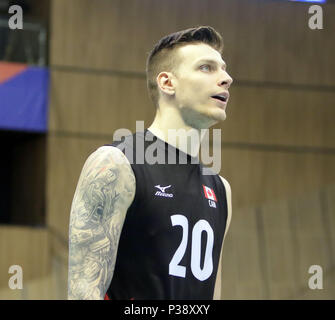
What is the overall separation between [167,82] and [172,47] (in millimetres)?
172

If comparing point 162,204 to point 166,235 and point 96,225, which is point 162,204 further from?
point 96,225

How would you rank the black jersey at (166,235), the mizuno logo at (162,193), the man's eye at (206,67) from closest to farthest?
the black jersey at (166,235), the mizuno logo at (162,193), the man's eye at (206,67)

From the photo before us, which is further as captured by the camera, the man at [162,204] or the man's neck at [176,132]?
the man's neck at [176,132]

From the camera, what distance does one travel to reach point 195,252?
3266 mm

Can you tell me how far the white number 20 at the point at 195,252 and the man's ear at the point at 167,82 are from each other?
592mm

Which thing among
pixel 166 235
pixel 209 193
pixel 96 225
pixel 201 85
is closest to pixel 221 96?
pixel 201 85

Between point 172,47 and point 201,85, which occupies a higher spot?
point 172,47

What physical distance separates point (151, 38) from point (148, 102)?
→ 0.92 meters

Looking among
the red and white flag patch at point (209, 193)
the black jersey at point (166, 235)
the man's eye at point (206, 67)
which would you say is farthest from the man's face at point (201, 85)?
the red and white flag patch at point (209, 193)

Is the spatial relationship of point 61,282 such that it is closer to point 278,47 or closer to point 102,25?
point 102,25

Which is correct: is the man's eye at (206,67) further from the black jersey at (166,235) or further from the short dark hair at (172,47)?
the black jersey at (166,235)

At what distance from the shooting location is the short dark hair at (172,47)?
3.48 meters
